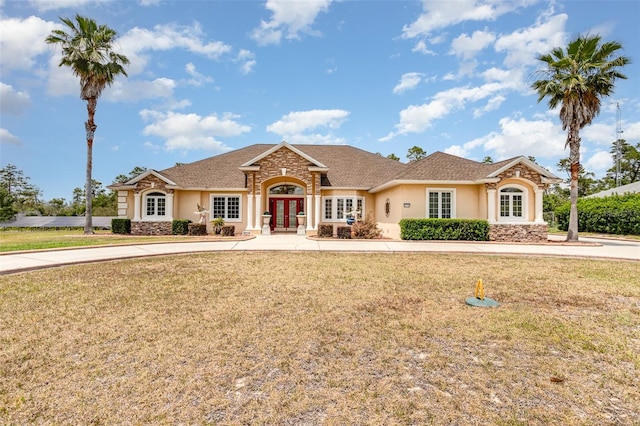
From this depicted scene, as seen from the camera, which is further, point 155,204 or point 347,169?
point 347,169

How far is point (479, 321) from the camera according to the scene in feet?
16.2

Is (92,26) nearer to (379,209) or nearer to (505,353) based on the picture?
(379,209)

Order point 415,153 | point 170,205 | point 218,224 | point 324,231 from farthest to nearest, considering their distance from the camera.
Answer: point 415,153 < point 170,205 < point 218,224 < point 324,231

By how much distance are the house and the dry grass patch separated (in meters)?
11.4

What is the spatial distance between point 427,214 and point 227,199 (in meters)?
13.2

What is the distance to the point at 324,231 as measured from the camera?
18.6m

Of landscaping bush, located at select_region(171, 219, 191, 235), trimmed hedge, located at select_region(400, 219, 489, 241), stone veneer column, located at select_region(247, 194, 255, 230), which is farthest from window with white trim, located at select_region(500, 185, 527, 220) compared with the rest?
landscaping bush, located at select_region(171, 219, 191, 235)

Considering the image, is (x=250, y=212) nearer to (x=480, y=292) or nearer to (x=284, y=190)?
(x=284, y=190)

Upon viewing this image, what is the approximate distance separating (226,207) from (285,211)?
4.17 meters

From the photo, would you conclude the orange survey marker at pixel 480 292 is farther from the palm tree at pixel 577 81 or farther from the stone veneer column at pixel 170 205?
the stone veneer column at pixel 170 205

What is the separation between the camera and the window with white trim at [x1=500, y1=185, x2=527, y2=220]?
1850cm

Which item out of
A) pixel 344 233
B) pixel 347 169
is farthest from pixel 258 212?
pixel 347 169

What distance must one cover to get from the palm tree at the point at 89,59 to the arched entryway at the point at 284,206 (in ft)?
39.9

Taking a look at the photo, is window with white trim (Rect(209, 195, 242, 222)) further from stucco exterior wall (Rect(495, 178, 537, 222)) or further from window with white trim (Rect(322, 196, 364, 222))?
stucco exterior wall (Rect(495, 178, 537, 222))
